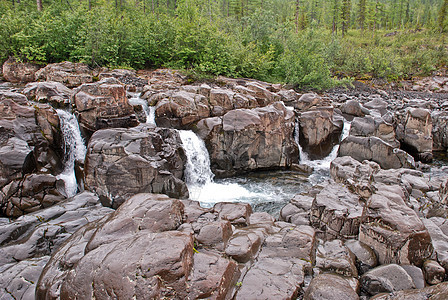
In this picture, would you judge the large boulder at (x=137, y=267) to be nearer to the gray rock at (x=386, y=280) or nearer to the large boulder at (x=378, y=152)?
the gray rock at (x=386, y=280)

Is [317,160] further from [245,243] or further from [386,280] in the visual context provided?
[245,243]

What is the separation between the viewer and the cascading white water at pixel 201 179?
1204 centimetres

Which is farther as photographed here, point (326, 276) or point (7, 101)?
point (7, 101)

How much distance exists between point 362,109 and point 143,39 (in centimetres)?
1887

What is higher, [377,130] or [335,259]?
[377,130]

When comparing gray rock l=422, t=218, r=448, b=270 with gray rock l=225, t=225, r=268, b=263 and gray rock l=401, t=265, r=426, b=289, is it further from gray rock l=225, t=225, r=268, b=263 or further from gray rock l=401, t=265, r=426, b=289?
gray rock l=225, t=225, r=268, b=263

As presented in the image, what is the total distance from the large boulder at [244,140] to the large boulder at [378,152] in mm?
3978

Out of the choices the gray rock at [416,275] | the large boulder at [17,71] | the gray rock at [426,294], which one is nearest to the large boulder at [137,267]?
the gray rock at [426,294]

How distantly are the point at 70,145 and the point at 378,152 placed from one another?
50.9ft

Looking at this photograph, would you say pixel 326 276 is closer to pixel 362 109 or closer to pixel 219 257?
pixel 219 257

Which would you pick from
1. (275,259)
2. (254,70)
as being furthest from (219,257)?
(254,70)

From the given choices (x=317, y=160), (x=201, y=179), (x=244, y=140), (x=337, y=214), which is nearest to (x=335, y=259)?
(x=337, y=214)

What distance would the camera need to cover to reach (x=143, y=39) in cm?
2358

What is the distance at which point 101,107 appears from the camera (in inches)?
481
